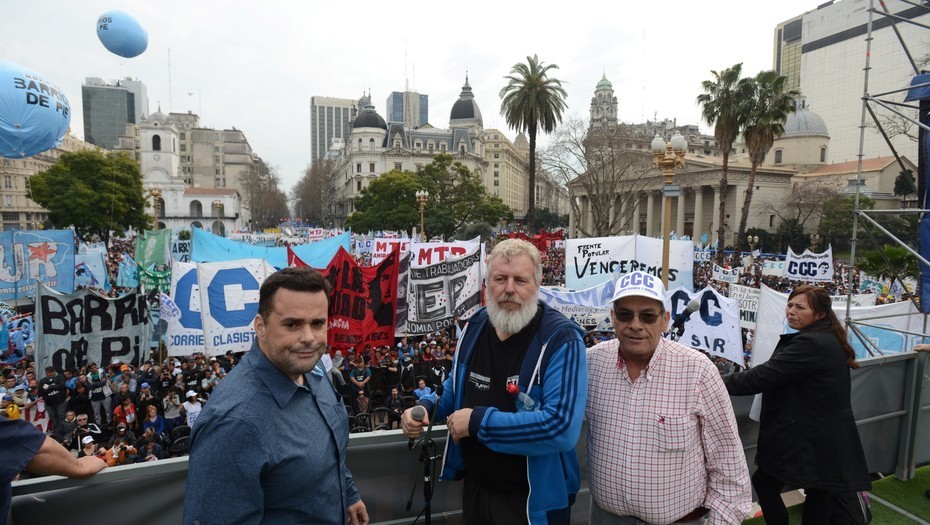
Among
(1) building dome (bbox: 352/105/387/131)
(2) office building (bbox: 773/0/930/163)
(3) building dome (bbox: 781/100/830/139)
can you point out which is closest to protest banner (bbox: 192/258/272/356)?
(3) building dome (bbox: 781/100/830/139)

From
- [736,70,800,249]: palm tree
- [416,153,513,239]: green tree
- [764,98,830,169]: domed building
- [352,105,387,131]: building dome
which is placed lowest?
[416,153,513,239]: green tree

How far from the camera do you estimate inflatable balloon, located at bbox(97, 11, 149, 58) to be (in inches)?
497

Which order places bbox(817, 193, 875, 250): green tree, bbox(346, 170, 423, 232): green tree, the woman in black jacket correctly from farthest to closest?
bbox(346, 170, 423, 232): green tree
bbox(817, 193, 875, 250): green tree
the woman in black jacket

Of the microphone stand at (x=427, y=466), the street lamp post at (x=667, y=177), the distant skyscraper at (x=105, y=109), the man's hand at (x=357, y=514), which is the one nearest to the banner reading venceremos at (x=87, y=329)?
the microphone stand at (x=427, y=466)

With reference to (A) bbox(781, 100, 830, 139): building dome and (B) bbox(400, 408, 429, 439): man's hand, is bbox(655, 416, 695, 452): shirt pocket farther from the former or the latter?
(A) bbox(781, 100, 830, 139): building dome

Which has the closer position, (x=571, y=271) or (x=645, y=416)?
(x=645, y=416)

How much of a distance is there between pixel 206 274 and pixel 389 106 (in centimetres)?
18316

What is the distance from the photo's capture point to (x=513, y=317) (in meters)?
2.20

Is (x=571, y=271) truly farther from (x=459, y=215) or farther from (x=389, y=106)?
(x=389, y=106)

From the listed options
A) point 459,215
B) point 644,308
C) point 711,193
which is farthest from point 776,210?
point 644,308

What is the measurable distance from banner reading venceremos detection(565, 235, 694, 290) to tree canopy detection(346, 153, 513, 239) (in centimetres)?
3921

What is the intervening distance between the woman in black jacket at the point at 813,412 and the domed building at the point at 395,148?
8723 centimetres

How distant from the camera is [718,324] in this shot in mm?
8789

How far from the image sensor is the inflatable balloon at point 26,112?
835 centimetres
